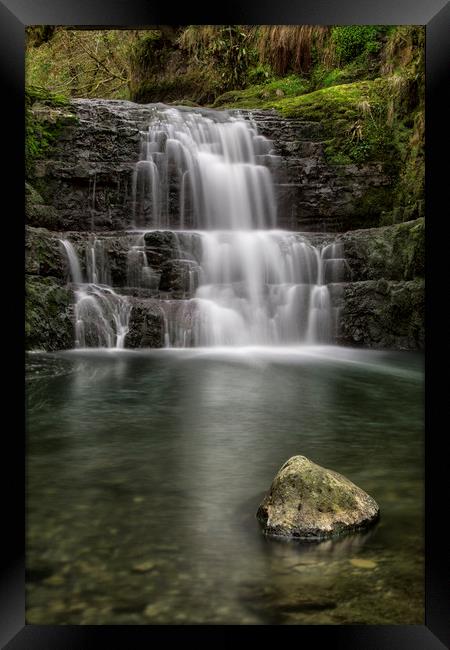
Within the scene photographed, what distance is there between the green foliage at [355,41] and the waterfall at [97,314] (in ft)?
28.8

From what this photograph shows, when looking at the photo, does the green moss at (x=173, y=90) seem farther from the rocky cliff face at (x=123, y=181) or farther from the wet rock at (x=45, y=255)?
the wet rock at (x=45, y=255)

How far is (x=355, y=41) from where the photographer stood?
44.0 feet

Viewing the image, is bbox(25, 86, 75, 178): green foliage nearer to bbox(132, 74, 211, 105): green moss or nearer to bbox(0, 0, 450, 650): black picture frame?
bbox(132, 74, 211, 105): green moss

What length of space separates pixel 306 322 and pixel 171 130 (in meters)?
5.17

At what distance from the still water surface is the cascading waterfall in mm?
2257

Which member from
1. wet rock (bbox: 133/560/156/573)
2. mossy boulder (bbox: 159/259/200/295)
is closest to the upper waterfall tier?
mossy boulder (bbox: 159/259/200/295)

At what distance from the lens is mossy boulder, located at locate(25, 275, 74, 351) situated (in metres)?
7.00

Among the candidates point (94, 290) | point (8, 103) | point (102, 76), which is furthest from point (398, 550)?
point (102, 76)

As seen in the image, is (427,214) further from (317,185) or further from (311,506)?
(317,185)

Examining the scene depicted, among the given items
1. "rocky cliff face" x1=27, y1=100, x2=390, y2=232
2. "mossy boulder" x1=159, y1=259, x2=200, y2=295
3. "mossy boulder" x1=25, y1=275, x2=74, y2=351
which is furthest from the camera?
"rocky cliff face" x1=27, y1=100, x2=390, y2=232

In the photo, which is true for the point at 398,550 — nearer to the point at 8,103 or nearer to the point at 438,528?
the point at 438,528

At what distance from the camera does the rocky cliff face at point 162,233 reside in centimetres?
783

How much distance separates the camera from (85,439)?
3742mm

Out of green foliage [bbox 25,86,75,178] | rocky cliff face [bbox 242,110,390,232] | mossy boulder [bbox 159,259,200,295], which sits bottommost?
mossy boulder [bbox 159,259,200,295]
